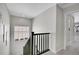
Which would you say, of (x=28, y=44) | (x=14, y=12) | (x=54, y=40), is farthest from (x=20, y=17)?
(x=54, y=40)

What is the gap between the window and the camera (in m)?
1.27

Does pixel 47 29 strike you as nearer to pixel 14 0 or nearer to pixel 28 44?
pixel 28 44

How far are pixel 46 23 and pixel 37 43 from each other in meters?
0.49

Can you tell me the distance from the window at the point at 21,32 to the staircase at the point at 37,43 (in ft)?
0.44

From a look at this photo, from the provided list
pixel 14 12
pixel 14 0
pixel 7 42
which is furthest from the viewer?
pixel 7 42

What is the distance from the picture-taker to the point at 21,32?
1278 mm

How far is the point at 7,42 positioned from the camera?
1.35 meters

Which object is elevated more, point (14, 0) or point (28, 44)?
point (14, 0)

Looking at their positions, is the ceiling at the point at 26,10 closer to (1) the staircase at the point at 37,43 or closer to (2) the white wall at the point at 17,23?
(2) the white wall at the point at 17,23

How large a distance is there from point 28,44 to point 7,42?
453mm

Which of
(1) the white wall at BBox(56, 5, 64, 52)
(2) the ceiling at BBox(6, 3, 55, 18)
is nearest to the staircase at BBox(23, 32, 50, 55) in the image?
(1) the white wall at BBox(56, 5, 64, 52)

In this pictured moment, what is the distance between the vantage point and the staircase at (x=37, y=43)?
1299mm
